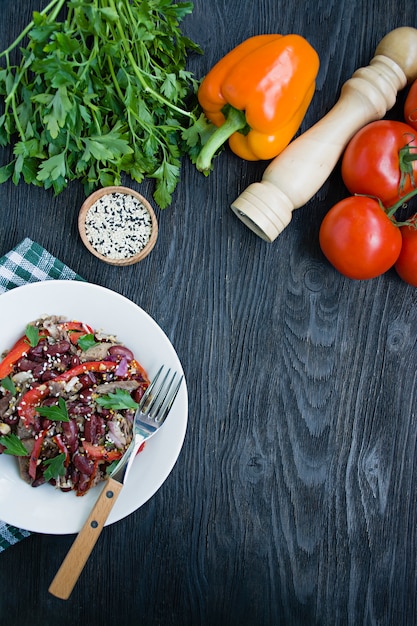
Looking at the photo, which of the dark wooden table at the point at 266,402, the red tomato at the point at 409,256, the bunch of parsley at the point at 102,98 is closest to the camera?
the bunch of parsley at the point at 102,98

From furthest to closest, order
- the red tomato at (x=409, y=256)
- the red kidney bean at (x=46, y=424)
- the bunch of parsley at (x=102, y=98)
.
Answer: the red tomato at (x=409, y=256)
the red kidney bean at (x=46, y=424)
the bunch of parsley at (x=102, y=98)

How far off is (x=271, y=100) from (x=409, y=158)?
15.5 inches

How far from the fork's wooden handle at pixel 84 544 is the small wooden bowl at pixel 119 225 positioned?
2.03ft

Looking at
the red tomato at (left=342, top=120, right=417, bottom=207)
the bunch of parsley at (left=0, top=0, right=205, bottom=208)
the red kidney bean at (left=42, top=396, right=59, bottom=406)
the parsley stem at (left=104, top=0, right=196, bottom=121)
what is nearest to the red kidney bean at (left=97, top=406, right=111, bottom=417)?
the red kidney bean at (left=42, top=396, right=59, bottom=406)

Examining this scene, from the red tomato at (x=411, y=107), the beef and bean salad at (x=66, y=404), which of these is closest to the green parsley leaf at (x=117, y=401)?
the beef and bean salad at (x=66, y=404)

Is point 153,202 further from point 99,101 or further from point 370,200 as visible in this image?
point 370,200

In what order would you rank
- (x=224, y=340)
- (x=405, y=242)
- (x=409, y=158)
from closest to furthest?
1. (x=409, y=158)
2. (x=405, y=242)
3. (x=224, y=340)

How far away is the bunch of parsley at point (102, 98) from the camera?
1489 mm

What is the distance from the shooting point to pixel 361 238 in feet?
5.33

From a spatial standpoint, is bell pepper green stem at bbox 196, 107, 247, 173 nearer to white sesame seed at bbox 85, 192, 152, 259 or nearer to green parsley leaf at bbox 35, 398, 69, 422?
white sesame seed at bbox 85, 192, 152, 259

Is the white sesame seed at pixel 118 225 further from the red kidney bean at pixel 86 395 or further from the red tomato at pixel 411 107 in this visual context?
the red tomato at pixel 411 107

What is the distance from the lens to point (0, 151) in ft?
5.87

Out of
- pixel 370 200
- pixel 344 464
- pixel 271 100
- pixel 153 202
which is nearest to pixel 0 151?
pixel 153 202

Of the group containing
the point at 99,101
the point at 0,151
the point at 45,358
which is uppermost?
the point at 99,101
